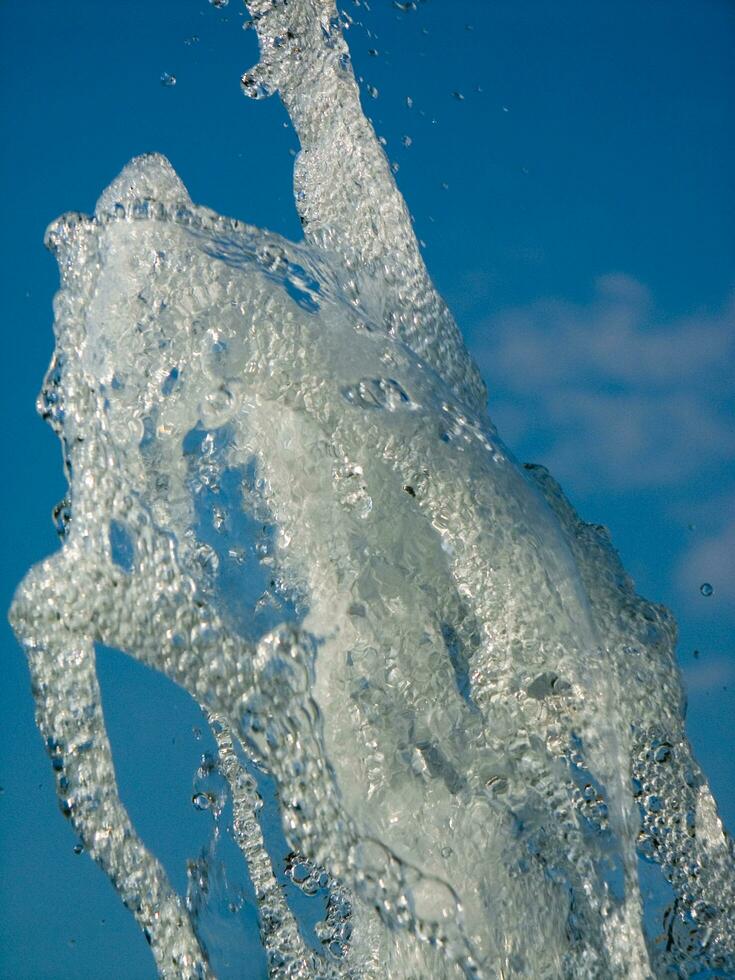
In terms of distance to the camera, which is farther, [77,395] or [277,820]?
[277,820]

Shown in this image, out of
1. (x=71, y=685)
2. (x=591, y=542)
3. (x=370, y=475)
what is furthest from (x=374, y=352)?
(x=591, y=542)

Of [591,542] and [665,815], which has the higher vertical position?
[591,542]

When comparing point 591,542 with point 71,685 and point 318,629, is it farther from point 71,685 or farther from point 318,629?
point 71,685

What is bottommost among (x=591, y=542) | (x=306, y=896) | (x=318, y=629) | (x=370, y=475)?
(x=306, y=896)

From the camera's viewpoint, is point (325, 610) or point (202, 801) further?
point (202, 801)

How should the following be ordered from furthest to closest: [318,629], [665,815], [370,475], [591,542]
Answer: [591,542] → [665,815] → [370,475] → [318,629]

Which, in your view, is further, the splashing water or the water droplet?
the water droplet

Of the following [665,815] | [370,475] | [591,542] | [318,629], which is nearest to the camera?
[318,629]

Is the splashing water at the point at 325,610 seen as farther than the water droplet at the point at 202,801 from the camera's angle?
No
